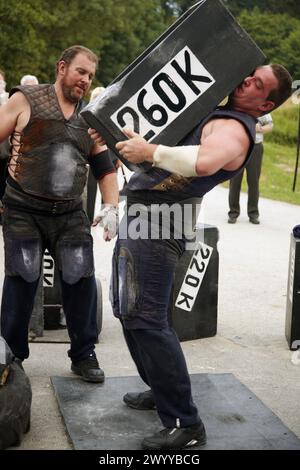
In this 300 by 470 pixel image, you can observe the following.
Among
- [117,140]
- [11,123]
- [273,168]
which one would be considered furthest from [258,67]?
[273,168]

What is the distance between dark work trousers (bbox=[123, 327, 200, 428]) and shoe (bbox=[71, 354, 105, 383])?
109 centimetres

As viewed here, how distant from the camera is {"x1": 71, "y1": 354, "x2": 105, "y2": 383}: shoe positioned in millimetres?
5309

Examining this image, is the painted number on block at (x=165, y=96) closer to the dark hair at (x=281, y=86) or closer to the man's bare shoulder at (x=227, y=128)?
the man's bare shoulder at (x=227, y=128)

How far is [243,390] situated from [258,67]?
2.05 m

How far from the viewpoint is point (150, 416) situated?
4.77m

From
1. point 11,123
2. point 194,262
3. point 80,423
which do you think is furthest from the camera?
point 194,262

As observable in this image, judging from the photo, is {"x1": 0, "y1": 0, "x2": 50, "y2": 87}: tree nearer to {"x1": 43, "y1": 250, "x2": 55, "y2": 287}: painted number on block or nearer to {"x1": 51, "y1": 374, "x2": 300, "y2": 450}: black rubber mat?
{"x1": 43, "y1": 250, "x2": 55, "y2": 287}: painted number on block

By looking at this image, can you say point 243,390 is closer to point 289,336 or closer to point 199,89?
point 289,336

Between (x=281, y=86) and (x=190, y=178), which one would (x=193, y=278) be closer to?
(x=190, y=178)

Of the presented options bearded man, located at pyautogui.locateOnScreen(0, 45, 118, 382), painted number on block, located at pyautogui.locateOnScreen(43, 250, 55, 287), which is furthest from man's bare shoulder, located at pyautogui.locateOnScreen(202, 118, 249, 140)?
painted number on block, located at pyautogui.locateOnScreen(43, 250, 55, 287)

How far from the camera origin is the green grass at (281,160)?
1805cm

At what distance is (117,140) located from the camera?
406 centimetres

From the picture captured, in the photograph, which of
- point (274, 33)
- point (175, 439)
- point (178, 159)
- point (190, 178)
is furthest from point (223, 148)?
point (274, 33)

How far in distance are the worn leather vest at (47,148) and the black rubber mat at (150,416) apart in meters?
1.16
